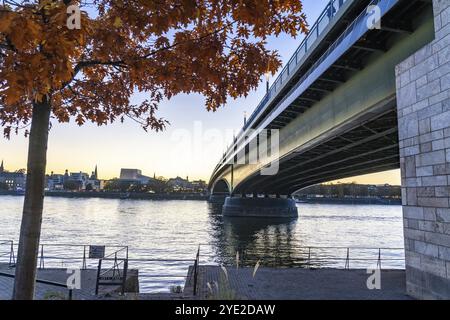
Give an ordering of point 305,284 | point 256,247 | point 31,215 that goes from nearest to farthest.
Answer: point 31,215 → point 305,284 → point 256,247

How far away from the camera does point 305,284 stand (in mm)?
13922

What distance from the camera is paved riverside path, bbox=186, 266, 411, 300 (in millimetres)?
12133

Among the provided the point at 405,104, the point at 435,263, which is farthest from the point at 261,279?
the point at 405,104

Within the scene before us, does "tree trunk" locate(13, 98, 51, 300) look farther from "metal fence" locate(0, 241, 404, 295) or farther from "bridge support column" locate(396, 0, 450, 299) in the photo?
"metal fence" locate(0, 241, 404, 295)

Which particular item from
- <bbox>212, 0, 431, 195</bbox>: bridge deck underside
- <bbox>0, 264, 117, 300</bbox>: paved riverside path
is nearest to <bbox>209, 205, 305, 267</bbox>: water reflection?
<bbox>212, 0, 431, 195</bbox>: bridge deck underside

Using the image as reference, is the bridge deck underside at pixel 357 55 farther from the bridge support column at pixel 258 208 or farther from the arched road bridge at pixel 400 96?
the bridge support column at pixel 258 208

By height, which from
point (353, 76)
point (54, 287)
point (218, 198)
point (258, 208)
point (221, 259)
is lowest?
point (221, 259)

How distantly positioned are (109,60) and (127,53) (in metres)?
0.53

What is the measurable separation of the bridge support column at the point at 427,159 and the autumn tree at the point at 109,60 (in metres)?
5.41

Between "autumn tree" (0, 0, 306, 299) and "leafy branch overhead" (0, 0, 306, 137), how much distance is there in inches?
0.5

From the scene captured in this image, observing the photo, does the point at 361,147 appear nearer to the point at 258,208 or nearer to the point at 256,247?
the point at 256,247

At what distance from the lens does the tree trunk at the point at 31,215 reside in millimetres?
5852

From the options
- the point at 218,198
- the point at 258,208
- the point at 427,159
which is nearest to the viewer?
the point at 427,159

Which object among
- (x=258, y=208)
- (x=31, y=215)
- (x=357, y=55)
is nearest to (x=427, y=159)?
(x=357, y=55)
